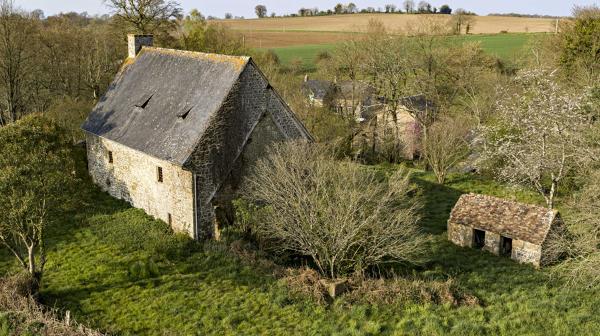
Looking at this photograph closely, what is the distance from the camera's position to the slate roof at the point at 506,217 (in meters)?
22.7

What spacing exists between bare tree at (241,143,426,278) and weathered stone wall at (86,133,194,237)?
384 cm

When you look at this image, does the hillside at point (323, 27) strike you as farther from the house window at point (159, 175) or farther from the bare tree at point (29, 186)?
the bare tree at point (29, 186)

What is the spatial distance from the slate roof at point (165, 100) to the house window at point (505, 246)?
14090 mm

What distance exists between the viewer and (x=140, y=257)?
21578 millimetres

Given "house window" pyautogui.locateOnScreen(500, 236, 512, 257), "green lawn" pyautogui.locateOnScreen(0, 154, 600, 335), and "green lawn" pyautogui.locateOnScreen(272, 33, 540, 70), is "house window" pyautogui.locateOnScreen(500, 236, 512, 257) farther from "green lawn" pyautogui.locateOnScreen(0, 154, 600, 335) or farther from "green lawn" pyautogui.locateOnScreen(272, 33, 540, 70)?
"green lawn" pyautogui.locateOnScreen(272, 33, 540, 70)

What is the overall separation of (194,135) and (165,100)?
4.91m

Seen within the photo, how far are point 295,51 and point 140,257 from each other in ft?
223

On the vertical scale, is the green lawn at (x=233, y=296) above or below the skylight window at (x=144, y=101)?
below

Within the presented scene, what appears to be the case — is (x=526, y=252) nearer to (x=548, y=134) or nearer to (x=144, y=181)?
(x=548, y=134)

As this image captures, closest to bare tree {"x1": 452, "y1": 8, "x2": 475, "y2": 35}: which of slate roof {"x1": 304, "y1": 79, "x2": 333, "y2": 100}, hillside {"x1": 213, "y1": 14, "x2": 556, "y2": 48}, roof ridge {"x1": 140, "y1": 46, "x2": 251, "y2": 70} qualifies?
hillside {"x1": 213, "y1": 14, "x2": 556, "y2": 48}

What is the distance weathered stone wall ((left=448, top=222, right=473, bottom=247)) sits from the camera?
2459 centimetres

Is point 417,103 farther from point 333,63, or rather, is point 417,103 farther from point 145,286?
point 145,286

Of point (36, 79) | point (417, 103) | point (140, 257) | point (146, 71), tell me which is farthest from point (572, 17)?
point (36, 79)

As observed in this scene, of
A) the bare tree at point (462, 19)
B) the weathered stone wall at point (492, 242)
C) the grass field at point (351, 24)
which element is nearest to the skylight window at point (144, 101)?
the weathered stone wall at point (492, 242)
